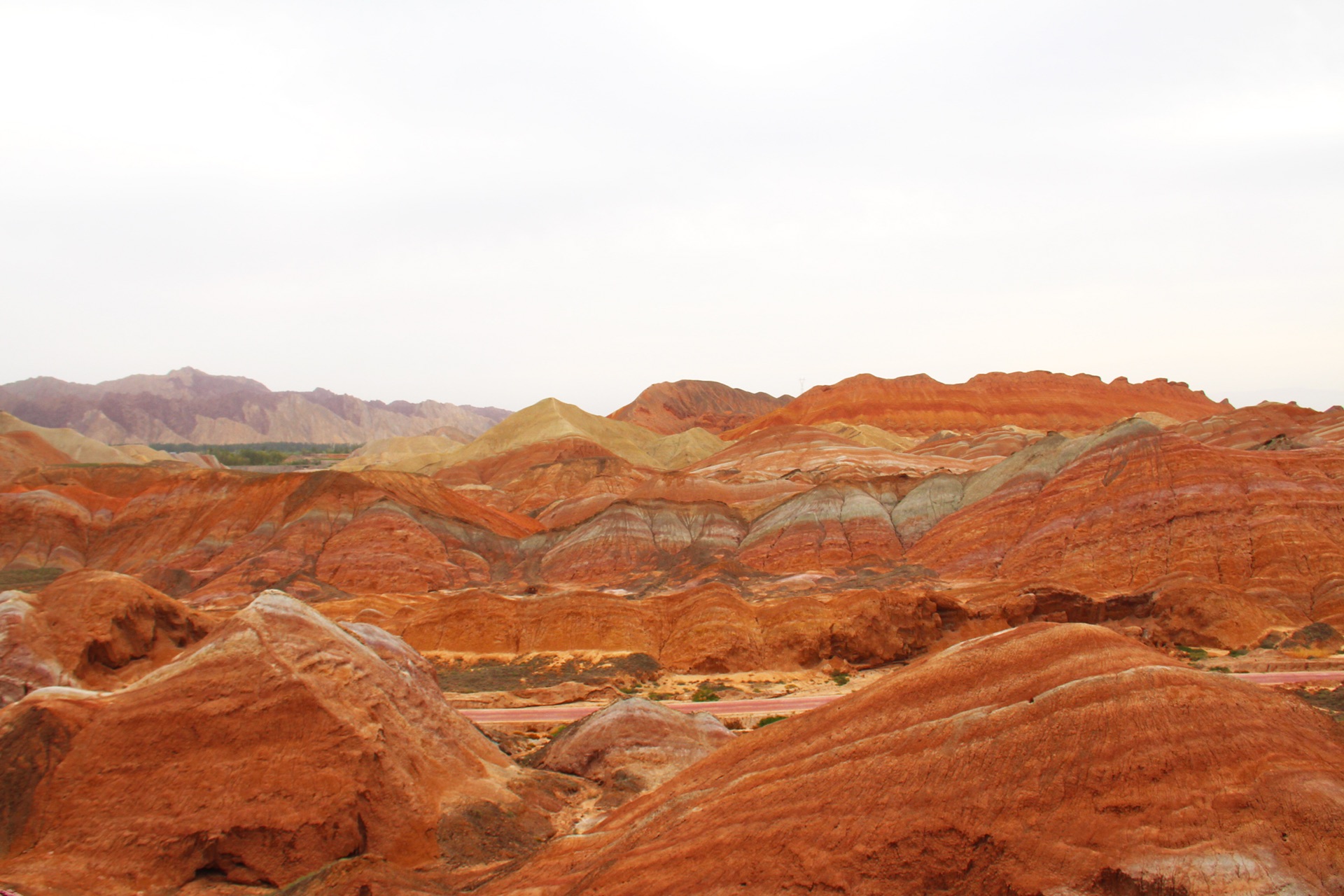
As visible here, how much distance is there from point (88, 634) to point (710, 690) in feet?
56.1

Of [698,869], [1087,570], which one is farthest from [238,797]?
[1087,570]

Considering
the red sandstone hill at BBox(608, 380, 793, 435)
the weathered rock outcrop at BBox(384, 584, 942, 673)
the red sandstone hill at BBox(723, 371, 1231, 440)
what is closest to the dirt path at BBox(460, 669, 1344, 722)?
the weathered rock outcrop at BBox(384, 584, 942, 673)

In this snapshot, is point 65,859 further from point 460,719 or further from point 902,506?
point 902,506

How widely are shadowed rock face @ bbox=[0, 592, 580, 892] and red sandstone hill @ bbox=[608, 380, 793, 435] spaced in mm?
144499

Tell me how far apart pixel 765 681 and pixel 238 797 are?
62.4 ft

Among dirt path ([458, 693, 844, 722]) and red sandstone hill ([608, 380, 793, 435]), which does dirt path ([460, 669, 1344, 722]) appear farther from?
red sandstone hill ([608, 380, 793, 435])

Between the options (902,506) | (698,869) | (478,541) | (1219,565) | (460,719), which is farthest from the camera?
(478,541)

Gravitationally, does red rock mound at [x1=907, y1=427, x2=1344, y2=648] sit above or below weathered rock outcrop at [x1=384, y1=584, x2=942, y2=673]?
above

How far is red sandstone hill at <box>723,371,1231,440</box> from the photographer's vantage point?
406 feet

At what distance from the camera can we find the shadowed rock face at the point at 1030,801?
6473mm

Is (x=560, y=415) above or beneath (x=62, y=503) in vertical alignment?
above

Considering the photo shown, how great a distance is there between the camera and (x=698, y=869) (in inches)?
310

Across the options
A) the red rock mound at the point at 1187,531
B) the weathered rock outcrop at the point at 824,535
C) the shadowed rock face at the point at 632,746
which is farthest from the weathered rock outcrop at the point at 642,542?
the shadowed rock face at the point at 632,746

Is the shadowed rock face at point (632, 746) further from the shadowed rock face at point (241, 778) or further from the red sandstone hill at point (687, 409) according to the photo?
the red sandstone hill at point (687, 409)
